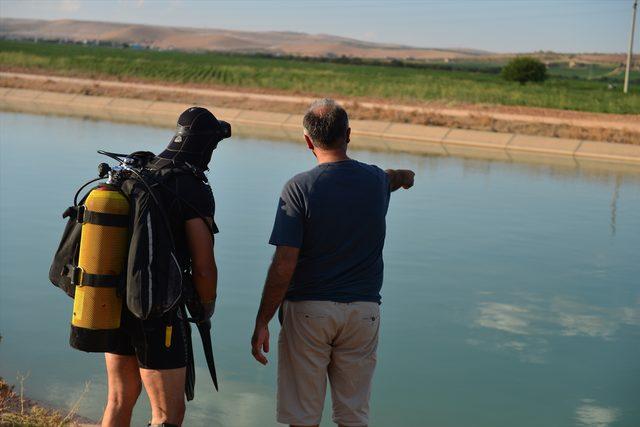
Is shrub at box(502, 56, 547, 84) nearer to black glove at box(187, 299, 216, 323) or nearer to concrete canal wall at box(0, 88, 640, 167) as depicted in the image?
concrete canal wall at box(0, 88, 640, 167)

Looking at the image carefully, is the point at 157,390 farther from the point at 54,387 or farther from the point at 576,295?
the point at 576,295

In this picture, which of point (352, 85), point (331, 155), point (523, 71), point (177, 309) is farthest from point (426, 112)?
point (523, 71)

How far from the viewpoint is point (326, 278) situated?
157 inches

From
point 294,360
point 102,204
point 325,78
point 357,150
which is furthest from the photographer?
point 325,78

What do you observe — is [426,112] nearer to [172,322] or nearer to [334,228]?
[334,228]

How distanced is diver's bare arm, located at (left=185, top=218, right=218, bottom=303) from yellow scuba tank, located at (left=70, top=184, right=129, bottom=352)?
24cm

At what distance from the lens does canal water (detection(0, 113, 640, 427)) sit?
6.32 m

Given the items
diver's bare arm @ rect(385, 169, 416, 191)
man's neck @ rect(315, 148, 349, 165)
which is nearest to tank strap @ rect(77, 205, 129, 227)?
man's neck @ rect(315, 148, 349, 165)

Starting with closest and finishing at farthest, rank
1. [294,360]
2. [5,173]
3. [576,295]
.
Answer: [294,360] < [576,295] < [5,173]

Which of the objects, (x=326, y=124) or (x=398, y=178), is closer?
(x=326, y=124)

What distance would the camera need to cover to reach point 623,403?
6543mm

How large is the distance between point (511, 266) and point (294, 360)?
713cm

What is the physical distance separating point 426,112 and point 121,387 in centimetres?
3004

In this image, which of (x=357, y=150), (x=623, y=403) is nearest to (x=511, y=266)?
(x=623, y=403)
